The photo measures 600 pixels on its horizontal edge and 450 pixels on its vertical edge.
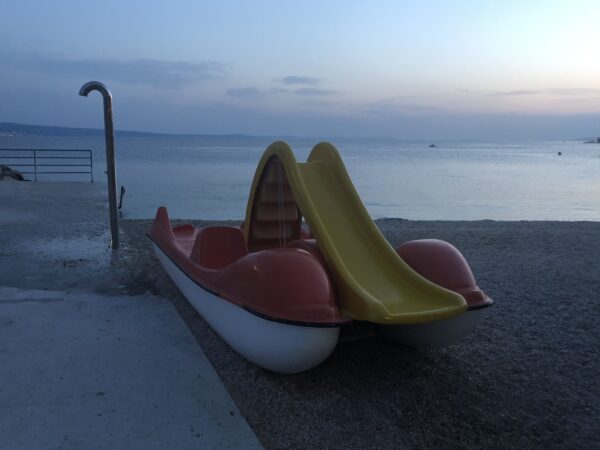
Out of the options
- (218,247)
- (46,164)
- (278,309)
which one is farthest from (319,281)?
(46,164)

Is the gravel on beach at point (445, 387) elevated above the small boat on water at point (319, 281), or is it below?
below

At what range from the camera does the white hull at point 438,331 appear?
3990 millimetres

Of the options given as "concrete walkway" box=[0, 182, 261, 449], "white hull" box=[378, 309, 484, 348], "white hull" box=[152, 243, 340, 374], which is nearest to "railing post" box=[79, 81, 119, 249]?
"concrete walkway" box=[0, 182, 261, 449]

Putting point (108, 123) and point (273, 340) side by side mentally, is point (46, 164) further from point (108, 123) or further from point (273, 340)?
point (273, 340)

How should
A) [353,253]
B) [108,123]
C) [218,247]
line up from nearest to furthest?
[353,253], [218,247], [108,123]

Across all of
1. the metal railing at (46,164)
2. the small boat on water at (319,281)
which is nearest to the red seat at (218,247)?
the small boat on water at (319,281)

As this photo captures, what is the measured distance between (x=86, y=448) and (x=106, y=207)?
30.7 ft

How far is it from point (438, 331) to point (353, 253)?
0.87 m

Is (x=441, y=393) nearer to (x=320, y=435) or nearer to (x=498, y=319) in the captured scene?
(x=320, y=435)

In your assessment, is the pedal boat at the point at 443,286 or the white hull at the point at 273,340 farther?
the pedal boat at the point at 443,286

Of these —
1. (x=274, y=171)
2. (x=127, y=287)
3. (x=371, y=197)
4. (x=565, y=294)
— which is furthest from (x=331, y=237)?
(x=371, y=197)

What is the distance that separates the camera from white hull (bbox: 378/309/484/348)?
13.1 ft

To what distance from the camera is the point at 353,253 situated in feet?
14.4

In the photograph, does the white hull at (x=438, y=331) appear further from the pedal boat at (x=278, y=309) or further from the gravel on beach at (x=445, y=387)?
Answer: the pedal boat at (x=278, y=309)
